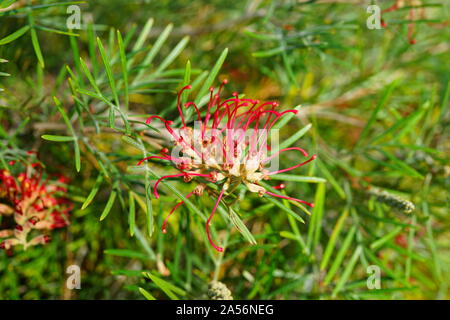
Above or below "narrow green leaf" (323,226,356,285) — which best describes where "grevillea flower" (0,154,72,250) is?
above

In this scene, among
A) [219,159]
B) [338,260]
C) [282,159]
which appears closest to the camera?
[219,159]

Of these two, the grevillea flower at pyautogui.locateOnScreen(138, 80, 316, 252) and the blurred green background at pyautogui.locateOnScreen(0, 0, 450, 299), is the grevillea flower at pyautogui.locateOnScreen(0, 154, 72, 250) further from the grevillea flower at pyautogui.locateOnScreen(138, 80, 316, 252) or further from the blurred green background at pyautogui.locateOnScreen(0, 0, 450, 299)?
the grevillea flower at pyautogui.locateOnScreen(138, 80, 316, 252)

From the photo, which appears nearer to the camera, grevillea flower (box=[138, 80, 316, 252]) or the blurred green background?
grevillea flower (box=[138, 80, 316, 252])

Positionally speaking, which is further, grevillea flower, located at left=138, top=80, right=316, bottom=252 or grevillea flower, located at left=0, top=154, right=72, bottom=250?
grevillea flower, located at left=0, top=154, right=72, bottom=250

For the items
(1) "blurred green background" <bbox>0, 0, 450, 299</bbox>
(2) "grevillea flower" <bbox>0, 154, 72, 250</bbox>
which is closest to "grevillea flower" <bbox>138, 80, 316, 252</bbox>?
(1) "blurred green background" <bbox>0, 0, 450, 299</bbox>

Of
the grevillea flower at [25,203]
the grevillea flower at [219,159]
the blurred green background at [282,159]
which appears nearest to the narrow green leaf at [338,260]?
the blurred green background at [282,159]

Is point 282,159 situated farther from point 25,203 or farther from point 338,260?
point 25,203

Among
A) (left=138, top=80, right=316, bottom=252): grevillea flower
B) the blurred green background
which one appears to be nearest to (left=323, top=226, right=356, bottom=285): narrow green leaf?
the blurred green background

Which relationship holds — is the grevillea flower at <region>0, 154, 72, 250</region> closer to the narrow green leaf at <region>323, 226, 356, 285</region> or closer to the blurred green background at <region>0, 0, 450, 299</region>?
the blurred green background at <region>0, 0, 450, 299</region>

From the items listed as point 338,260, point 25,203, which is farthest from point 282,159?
point 25,203
